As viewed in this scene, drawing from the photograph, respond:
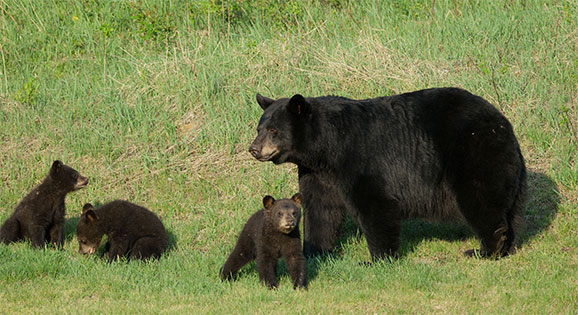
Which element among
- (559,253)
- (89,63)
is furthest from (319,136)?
(89,63)

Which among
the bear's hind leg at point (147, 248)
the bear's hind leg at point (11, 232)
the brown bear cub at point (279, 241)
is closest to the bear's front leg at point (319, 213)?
the brown bear cub at point (279, 241)

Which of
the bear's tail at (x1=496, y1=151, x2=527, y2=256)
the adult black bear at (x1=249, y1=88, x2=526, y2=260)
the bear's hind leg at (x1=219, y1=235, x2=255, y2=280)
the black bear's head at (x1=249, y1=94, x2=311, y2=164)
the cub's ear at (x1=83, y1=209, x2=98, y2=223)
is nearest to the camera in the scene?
the bear's hind leg at (x1=219, y1=235, x2=255, y2=280)

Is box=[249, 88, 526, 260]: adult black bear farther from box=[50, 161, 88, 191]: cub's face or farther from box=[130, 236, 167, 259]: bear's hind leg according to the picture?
box=[50, 161, 88, 191]: cub's face

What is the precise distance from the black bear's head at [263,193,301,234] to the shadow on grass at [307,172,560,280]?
1.34 meters

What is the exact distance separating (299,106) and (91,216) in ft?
7.81

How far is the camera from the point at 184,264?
7.46m

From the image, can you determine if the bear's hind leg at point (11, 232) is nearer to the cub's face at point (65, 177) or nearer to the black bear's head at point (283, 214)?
the cub's face at point (65, 177)

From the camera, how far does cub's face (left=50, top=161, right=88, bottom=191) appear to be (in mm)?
8367

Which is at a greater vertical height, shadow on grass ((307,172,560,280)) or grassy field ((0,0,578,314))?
grassy field ((0,0,578,314))

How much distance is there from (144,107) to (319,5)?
3817 millimetres

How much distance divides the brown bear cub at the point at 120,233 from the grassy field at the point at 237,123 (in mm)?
268

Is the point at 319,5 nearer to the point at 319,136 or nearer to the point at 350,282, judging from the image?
the point at 319,136

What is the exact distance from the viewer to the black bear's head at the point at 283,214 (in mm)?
6543

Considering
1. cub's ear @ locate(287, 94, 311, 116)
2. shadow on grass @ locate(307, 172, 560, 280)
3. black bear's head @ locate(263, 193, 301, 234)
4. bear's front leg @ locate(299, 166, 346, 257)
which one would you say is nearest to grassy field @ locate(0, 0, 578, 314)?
shadow on grass @ locate(307, 172, 560, 280)
